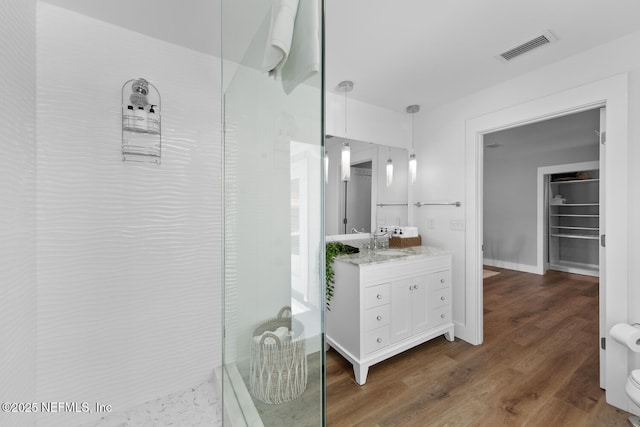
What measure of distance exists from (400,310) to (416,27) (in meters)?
1.92

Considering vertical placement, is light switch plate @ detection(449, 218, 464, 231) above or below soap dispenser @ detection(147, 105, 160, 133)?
below

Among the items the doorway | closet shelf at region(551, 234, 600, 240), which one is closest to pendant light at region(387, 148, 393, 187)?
the doorway

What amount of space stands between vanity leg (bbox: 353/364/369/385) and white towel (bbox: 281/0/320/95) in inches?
71.6

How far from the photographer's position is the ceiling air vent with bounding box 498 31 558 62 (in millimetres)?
1600

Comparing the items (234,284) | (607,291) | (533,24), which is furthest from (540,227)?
(234,284)

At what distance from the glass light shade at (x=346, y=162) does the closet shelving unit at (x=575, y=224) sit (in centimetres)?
478

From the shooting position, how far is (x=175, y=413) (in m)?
1.43

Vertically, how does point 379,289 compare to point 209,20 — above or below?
below

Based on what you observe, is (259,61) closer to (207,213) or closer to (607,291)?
(207,213)

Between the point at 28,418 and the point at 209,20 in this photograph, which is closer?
the point at 28,418

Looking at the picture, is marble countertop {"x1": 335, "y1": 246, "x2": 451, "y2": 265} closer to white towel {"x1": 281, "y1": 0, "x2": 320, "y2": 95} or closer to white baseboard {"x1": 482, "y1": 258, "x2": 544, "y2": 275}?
white towel {"x1": 281, "y1": 0, "x2": 320, "y2": 95}

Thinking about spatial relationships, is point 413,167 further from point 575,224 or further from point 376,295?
point 575,224

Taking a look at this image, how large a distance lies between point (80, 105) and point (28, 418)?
1493mm

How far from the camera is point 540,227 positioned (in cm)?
464
